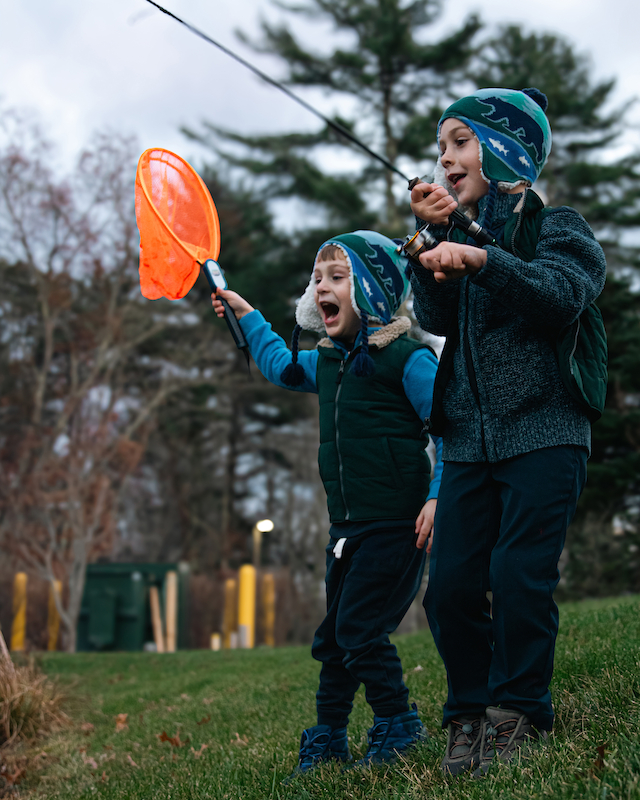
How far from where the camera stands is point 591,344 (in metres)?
2.44

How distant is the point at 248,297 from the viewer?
2011 centimetres

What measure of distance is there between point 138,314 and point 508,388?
1997 cm

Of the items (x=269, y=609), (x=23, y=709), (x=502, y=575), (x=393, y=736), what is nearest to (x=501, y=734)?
(x=502, y=575)

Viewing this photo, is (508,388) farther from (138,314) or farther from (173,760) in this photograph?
(138,314)

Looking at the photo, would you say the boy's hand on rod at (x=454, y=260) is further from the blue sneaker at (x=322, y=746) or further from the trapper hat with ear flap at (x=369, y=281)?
the blue sneaker at (x=322, y=746)

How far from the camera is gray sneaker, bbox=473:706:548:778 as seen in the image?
2.26 meters

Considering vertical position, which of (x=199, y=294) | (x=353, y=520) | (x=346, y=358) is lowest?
(x=353, y=520)

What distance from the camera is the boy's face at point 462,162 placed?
8.70 feet

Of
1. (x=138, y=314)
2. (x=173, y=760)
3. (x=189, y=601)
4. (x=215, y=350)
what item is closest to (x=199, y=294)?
(x=215, y=350)

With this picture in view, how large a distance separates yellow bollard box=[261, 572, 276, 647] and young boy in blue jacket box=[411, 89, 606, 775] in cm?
1683

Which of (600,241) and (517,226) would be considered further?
(600,241)

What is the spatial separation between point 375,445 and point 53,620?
635 inches

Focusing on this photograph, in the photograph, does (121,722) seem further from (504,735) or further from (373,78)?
(373,78)

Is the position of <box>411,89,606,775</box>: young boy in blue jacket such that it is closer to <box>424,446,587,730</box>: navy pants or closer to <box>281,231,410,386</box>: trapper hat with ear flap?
<box>424,446,587,730</box>: navy pants
